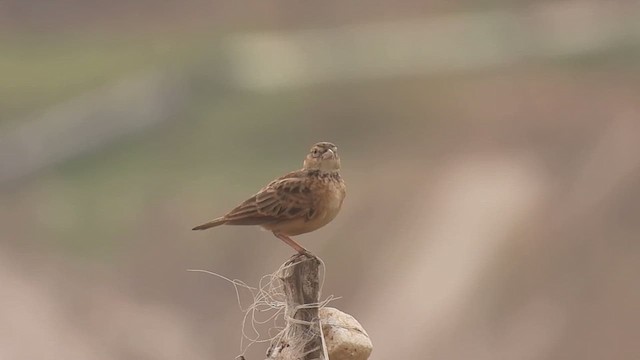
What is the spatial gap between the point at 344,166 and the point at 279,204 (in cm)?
110

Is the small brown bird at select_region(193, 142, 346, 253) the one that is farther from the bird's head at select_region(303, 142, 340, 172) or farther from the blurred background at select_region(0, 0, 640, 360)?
the blurred background at select_region(0, 0, 640, 360)

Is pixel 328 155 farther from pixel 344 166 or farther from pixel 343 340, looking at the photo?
pixel 344 166

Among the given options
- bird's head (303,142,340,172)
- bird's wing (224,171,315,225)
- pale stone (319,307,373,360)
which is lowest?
pale stone (319,307,373,360)

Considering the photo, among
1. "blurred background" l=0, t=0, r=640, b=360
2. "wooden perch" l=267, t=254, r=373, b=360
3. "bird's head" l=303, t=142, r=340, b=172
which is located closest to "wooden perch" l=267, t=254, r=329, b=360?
"wooden perch" l=267, t=254, r=373, b=360

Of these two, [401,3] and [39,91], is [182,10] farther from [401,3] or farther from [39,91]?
[401,3]

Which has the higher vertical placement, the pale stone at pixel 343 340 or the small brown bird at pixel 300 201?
the small brown bird at pixel 300 201

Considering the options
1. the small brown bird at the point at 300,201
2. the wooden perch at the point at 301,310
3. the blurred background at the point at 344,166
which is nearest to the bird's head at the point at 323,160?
the small brown bird at the point at 300,201

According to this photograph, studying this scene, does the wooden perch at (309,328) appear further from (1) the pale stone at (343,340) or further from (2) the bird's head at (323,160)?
(2) the bird's head at (323,160)

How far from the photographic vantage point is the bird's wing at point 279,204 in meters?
0.98

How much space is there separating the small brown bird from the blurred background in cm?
96

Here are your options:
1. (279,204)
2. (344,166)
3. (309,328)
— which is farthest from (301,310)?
(344,166)

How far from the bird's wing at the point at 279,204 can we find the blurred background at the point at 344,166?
3.14 feet

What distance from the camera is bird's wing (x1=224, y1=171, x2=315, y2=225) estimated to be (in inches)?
38.7

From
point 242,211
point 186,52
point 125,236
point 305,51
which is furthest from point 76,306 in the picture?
point 242,211
